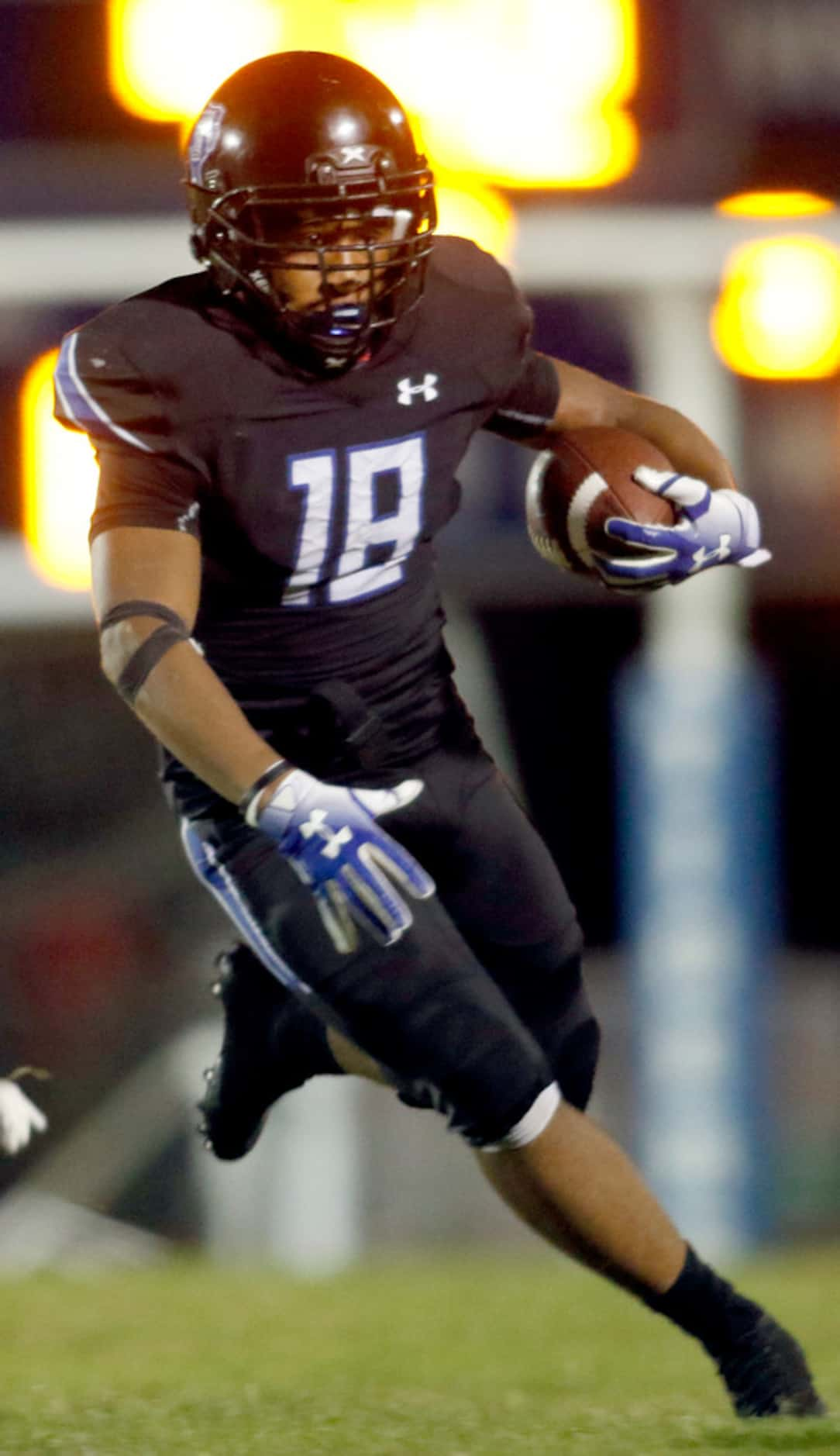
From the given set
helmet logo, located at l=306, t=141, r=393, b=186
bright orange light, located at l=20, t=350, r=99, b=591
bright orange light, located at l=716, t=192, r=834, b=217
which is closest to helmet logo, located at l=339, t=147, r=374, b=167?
helmet logo, located at l=306, t=141, r=393, b=186

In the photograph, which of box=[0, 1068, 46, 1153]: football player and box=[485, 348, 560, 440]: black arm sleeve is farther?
box=[485, 348, 560, 440]: black arm sleeve

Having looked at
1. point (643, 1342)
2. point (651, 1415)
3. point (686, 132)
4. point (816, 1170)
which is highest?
point (686, 132)

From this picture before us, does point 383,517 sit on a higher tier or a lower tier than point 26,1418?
higher

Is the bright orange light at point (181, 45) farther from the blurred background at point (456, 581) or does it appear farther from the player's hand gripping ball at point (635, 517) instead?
the player's hand gripping ball at point (635, 517)

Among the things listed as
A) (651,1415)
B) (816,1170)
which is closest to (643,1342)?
(651,1415)

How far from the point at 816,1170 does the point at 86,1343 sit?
302cm

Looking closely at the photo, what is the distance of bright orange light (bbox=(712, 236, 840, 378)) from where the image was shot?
6.55m

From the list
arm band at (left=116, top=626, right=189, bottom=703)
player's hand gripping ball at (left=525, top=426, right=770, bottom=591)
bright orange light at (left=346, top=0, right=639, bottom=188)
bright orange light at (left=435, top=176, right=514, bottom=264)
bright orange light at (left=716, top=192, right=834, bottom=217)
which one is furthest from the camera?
bright orange light at (left=716, top=192, right=834, bottom=217)

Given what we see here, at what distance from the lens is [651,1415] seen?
3283 mm

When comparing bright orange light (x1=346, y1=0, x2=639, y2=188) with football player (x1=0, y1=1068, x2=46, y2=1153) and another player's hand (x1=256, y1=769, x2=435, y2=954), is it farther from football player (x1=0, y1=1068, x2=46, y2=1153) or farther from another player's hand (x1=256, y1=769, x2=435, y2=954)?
another player's hand (x1=256, y1=769, x2=435, y2=954)

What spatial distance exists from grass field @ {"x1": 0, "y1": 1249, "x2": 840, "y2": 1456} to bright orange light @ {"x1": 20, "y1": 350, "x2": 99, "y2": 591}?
6.04 ft

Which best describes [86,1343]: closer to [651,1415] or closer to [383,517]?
[651,1415]

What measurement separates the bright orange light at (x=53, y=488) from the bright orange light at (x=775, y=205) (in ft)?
6.10

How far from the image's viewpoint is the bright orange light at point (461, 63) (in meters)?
6.07
